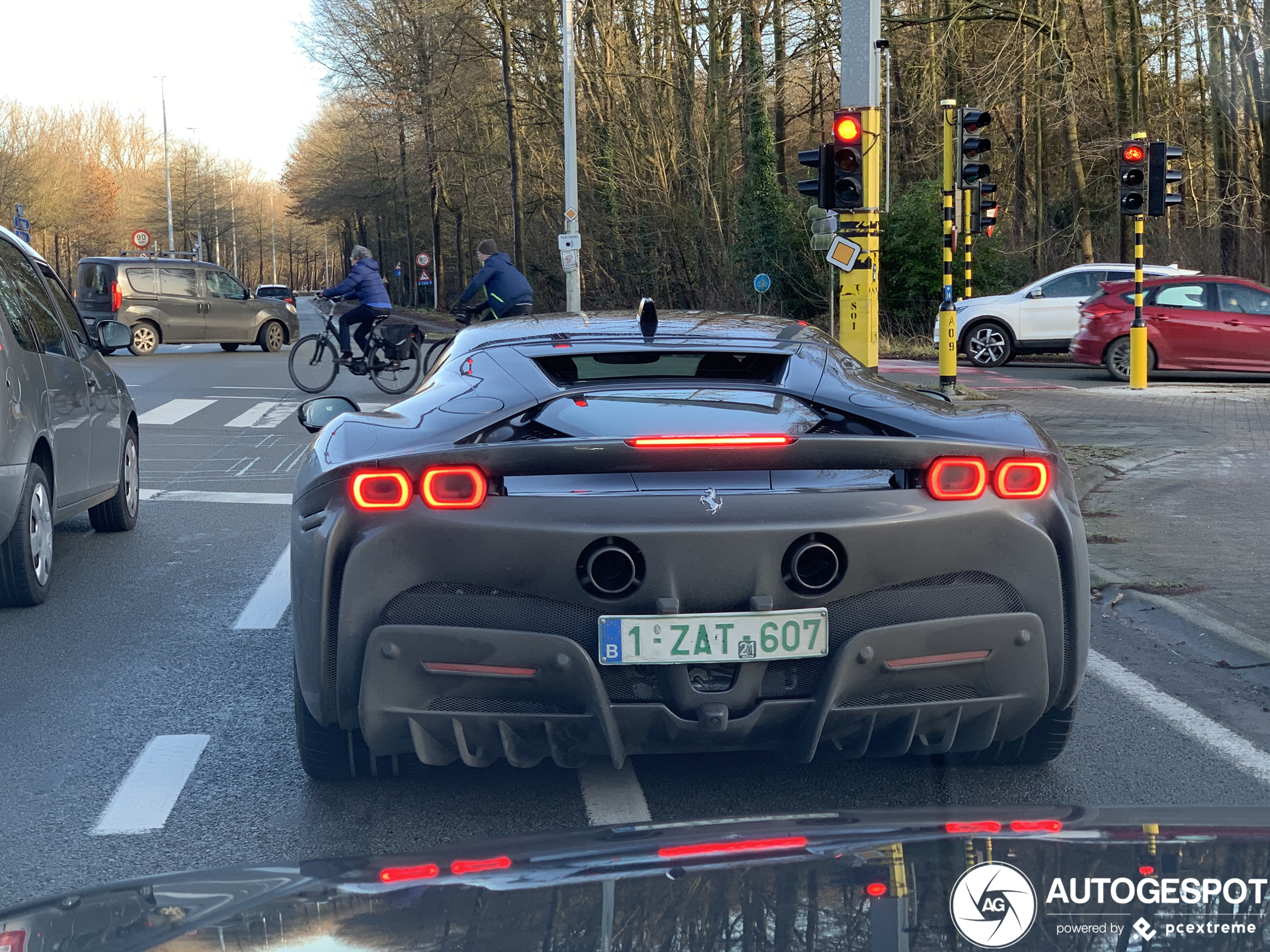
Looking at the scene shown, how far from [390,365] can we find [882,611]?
51.0 ft

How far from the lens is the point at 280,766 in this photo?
4.48 m

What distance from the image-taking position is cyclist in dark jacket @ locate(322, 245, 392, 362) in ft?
60.2

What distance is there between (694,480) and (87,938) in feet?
6.29

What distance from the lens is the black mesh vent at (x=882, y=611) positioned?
360cm

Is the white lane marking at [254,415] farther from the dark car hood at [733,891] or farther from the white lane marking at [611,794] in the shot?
the dark car hood at [733,891]

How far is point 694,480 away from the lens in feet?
11.8

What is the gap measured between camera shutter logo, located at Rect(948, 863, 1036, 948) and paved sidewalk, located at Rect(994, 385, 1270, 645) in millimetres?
4422

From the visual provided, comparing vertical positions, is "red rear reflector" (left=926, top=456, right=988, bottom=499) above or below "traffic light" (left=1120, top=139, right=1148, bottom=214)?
below

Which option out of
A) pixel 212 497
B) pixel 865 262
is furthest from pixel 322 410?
pixel 865 262

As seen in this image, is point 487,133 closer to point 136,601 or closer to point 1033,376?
point 1033,376

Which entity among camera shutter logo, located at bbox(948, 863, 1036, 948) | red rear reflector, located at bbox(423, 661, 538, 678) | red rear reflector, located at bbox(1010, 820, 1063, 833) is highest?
camera shutter logo, located at bbox(948, 863, 1036, 948)

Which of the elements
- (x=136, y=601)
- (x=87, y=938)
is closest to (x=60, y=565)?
(x=136, y=601)

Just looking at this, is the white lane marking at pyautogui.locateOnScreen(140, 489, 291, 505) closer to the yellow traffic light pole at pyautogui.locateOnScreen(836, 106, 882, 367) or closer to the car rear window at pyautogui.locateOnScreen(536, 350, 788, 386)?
the car rear window at pyautogui.locateOnScreen(536, 350, 788, 386)

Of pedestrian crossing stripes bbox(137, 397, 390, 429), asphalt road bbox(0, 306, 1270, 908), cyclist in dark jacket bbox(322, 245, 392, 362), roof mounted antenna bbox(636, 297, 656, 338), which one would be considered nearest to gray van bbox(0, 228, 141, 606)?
asphalt road bbox(0, 306, 1270, 908)
